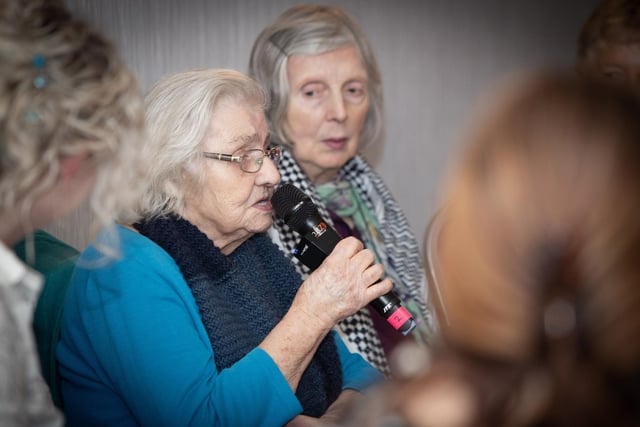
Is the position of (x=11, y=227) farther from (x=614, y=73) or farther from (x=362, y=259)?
(x=614, y=73)

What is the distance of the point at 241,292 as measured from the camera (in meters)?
1.61

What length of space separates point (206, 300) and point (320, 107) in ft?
3.16

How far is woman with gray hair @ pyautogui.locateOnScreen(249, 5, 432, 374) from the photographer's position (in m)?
2.19

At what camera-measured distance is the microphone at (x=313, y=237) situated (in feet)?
4.83

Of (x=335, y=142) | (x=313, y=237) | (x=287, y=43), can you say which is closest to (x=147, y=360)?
(x=313, y=237)

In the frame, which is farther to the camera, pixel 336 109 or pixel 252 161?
pixel 336 109

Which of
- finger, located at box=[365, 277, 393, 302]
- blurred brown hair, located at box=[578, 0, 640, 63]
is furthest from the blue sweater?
blurred brown hair, located at box=[578, 0, 640, 63]

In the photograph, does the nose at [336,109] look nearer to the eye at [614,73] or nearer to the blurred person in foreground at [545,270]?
the eye at [614,73]

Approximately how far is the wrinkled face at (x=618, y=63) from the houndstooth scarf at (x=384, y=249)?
823mm

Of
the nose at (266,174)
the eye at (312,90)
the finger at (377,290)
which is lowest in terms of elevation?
the finger at (377,290)

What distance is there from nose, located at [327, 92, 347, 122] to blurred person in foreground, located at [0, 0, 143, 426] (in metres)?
1.23

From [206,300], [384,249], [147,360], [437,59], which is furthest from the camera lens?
[437,59]

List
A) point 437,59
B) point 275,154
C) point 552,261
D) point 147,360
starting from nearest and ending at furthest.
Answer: point 552,261
point 147,360
point 275,154
point 437,59

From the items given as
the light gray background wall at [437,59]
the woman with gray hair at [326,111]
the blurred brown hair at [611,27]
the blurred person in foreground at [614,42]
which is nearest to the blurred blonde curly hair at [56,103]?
the woman with gray hair at [326,111]
